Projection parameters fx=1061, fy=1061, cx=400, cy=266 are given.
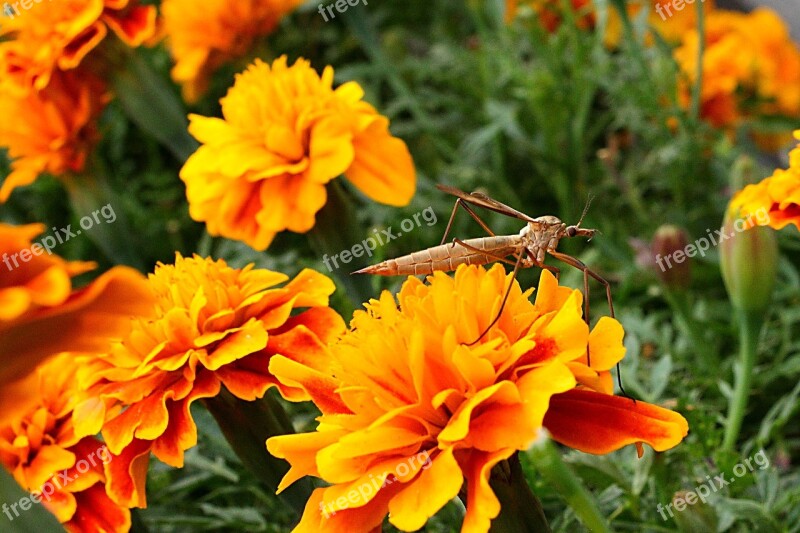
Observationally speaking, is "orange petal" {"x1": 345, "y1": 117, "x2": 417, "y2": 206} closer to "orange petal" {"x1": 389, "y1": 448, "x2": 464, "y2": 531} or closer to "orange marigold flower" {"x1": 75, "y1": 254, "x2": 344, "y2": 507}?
"orange marigold flower" {"x1": 75, "y1": 254, "x2": 344, "y2": 507}

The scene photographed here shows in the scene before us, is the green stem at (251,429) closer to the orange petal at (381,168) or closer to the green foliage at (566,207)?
the green foliage at (566,207)

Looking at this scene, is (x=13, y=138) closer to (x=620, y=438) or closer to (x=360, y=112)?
(x=360, y=112)

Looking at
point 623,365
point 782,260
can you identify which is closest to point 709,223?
point 782,260

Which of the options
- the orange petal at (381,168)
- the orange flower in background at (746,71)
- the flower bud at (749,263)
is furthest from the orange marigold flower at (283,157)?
the orange flower in background at (746,71)

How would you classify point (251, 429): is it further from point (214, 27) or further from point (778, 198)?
point (214, 27)

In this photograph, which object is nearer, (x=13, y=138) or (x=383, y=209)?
(x=13, y=138)
